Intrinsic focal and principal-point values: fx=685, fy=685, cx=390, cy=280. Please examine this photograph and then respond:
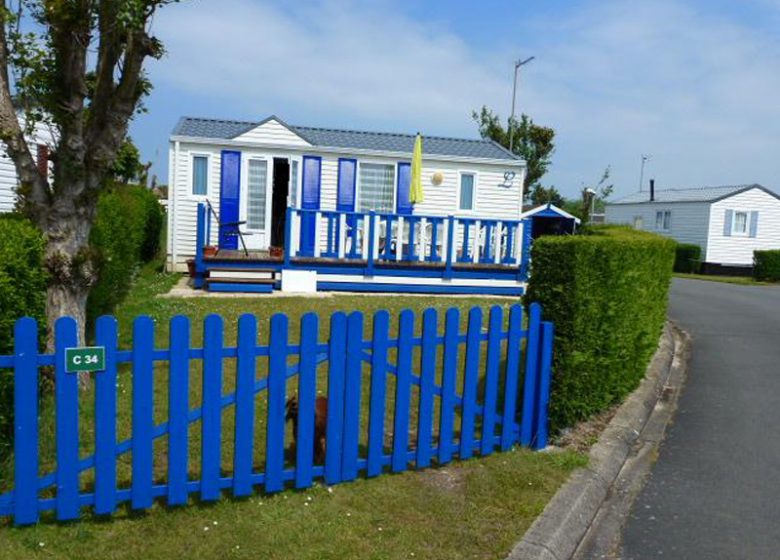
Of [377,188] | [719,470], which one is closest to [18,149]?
[719,470]

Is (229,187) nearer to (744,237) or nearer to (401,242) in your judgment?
(401,242)

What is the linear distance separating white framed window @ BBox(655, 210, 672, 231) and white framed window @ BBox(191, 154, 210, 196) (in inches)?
1023

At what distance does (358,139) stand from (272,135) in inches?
114

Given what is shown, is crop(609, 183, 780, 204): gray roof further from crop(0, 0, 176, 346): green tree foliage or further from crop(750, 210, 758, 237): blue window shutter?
crop(0, 0, 176, 346): green tree foliage

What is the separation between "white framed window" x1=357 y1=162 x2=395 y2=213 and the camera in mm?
16188

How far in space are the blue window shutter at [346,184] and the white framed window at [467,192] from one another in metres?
2.86

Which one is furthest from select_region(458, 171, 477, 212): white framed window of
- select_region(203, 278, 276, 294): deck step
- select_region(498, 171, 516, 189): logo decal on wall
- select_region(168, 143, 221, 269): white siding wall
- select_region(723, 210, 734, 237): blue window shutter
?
select_region(723, 210, 734, 237): blue window shutter

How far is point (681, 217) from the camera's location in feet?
108

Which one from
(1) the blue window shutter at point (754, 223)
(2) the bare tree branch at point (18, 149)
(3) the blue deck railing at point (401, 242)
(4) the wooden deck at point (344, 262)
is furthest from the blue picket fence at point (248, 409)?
(1) the blue window shutter at point (754, 223)

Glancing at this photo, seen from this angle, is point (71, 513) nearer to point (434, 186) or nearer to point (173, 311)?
point (173, 311)

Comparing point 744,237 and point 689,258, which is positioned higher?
point 744,237

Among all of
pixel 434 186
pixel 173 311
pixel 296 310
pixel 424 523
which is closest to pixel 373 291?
pixel 296 310

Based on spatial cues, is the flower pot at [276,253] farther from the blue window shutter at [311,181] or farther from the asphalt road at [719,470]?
the asphalt road at [719,470]

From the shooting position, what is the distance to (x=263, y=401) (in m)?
5.67
